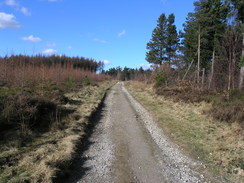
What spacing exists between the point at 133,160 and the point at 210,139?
318 cm

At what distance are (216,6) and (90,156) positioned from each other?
20.7 metres

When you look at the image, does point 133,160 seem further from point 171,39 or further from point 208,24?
point 171,39

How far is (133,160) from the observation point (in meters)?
4.32

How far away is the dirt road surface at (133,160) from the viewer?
3.60 metres

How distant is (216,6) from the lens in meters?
18.0

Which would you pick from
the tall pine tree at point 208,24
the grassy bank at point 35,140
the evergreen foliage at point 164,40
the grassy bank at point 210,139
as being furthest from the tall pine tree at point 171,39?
the grassy bank at point 35,140

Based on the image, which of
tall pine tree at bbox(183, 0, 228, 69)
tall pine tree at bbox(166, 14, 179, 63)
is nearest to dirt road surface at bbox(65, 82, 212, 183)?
tall pine tree at bbox(183, 0, 228, 69)

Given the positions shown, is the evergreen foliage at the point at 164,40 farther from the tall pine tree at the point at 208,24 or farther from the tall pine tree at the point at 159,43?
the tall pine tree at the point at 208,24

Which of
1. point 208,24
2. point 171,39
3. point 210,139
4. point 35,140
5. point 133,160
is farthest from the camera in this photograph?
point 171,39

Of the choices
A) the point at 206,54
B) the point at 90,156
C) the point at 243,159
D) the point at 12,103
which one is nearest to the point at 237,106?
the point at 243,159

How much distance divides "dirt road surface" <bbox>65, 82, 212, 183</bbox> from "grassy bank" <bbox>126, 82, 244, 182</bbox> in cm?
41

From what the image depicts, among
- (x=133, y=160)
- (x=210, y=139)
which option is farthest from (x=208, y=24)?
(x=133, y=160)

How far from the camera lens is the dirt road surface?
3.60 meters

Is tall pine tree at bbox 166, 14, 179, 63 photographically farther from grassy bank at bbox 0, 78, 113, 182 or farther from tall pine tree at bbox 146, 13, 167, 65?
grassy bank at bbox 0, 78, 113, 182
